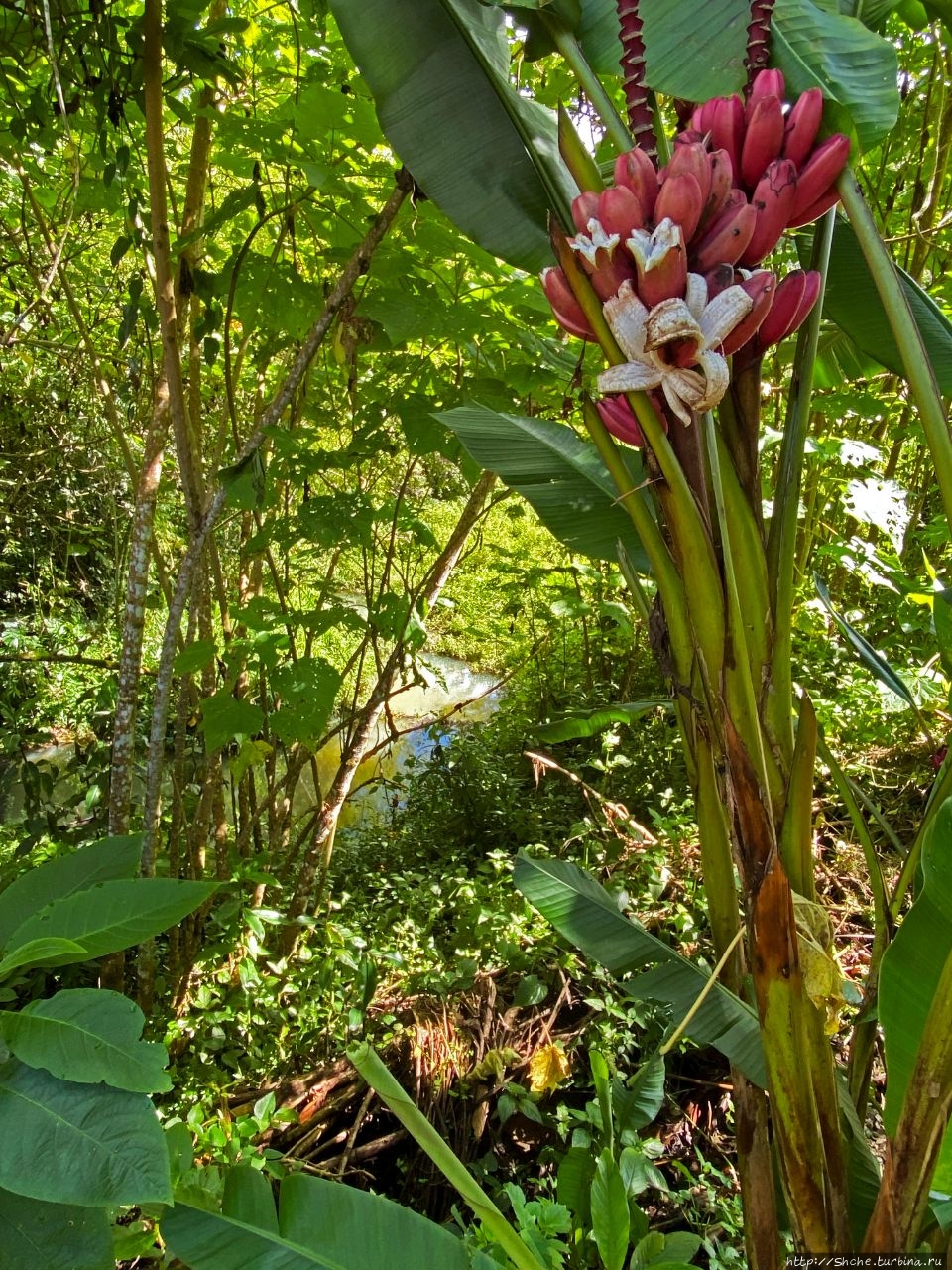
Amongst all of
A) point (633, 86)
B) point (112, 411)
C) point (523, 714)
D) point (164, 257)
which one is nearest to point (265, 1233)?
point (633, 86)

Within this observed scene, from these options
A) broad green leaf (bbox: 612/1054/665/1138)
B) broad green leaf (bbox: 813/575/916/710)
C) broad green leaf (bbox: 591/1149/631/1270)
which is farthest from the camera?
broad green leaf (bbox: 612/1054/665/1138)

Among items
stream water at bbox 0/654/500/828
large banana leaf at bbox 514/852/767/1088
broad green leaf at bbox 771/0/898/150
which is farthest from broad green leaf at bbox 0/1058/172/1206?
stream water at bbox 0/654/500/828

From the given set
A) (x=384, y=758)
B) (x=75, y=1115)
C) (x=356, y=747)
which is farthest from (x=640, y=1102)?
(x=384, y=758)

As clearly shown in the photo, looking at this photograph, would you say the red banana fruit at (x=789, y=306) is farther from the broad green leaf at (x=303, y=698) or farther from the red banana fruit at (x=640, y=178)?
the broad green leaf at (x=303, y=698)

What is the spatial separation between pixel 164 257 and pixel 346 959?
1.65m

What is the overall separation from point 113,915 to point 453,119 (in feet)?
3.24

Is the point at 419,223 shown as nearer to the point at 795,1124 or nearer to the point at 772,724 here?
the point at 772,724

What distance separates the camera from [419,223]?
1550mm

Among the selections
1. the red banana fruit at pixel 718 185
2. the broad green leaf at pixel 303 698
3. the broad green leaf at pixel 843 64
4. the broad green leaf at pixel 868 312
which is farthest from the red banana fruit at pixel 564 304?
the broad green leaf at pixel 303 698

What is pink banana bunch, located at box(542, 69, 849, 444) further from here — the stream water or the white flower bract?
the stream water

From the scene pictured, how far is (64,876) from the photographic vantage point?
0.96 metres

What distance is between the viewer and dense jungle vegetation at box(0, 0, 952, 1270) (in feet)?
1.95

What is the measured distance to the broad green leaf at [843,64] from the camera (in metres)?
0.64

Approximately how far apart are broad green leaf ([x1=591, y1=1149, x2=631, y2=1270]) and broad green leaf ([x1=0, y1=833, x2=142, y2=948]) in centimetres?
72
